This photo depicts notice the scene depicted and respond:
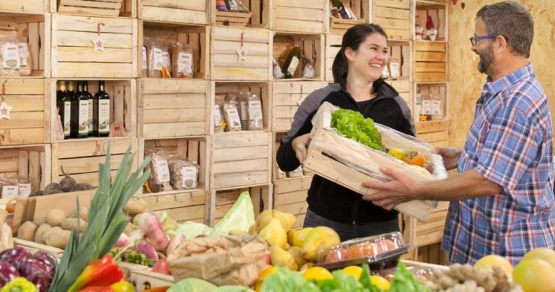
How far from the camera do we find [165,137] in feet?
15.9

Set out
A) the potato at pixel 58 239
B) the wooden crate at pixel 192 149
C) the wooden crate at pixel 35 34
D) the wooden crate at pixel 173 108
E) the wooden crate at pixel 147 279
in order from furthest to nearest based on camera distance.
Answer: the wooden crate at pixel 192 149, the wooden crate at pixel 173 108, the wooden crate at pixel 35 34, the potato at pixel 58 239, the wooden crate at pixel 147 279

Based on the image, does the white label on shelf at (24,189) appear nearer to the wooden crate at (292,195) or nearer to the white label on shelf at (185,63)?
the white label on shelf at (185,63)

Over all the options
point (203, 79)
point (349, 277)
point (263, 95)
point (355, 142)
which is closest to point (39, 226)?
point (355, 142)

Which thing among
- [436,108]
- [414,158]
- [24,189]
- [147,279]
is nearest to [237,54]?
[24,189]

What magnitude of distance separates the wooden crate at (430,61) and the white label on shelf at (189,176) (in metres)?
2.45

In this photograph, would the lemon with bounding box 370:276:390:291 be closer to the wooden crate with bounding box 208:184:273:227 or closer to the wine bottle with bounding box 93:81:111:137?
the wine bottle with bounding box 93:81:111:137

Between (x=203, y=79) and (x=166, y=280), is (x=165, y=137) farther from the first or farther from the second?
(x=166, y=280)

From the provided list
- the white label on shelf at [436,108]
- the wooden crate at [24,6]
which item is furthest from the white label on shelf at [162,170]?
the white label on shelf at [436,108]

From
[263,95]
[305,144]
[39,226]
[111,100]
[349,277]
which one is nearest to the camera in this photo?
[349,277]

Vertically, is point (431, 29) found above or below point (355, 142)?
above

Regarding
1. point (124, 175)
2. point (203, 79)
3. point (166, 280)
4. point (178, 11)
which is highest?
point (178, 11)

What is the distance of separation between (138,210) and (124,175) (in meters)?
0.95

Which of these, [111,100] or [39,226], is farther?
[111,100]

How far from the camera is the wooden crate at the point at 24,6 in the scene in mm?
4074
